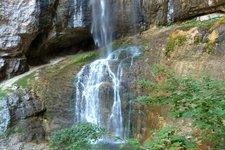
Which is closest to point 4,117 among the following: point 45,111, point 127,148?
point 45,111

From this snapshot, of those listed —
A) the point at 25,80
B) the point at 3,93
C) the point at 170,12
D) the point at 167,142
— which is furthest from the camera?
the point at 170,12

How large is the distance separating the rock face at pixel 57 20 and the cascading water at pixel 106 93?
2.08 meters

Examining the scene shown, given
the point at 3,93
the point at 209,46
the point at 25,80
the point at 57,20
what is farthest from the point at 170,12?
the point at 3,93

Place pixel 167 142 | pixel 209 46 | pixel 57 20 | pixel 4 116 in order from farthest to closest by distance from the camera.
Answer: pixel 57 20
pixel 4 116
pixel 209 46
pixel 167 142

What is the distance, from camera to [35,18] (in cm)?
1010

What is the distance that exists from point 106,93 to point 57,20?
3.95 m

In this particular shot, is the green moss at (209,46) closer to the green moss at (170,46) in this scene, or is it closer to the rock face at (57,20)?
the green moss at (170,46)

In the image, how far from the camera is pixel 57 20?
34.9 ft

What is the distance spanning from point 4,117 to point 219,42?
610 centimetres

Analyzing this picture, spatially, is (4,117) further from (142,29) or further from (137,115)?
(142,29)

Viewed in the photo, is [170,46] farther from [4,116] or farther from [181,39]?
[4,116]

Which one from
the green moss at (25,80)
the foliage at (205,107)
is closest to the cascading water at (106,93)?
the green moss at (25,80)

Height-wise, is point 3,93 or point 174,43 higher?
point 174,43

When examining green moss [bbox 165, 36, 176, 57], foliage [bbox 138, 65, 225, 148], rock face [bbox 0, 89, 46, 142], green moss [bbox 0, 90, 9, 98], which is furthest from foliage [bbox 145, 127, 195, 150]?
green moss [bbox 0, 90, 9, 98]
